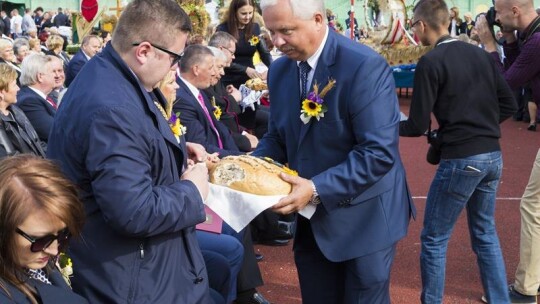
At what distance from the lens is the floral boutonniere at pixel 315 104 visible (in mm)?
3254

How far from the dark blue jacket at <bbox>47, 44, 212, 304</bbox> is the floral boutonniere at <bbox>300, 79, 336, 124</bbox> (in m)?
0.76

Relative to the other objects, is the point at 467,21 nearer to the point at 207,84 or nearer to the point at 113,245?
the point at 207,84

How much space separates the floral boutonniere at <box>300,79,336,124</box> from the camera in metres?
3.25

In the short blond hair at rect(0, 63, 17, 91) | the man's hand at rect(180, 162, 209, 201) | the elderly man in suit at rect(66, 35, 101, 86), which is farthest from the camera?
the elderly man in suit at rect(66, 35, 101, 86)

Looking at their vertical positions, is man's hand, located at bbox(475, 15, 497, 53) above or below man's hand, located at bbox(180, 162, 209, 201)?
below

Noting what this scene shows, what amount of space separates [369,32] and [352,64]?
1625cm

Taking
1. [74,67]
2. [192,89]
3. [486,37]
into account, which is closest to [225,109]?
[192,89]

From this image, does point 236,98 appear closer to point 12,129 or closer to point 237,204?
point 12,129

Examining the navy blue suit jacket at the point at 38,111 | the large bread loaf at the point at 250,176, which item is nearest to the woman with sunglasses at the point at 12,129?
the navy blue suit jacket at the point at 38,111

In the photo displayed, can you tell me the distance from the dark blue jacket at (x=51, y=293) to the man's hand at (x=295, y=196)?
0.98 metres

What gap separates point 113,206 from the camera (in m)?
2.42

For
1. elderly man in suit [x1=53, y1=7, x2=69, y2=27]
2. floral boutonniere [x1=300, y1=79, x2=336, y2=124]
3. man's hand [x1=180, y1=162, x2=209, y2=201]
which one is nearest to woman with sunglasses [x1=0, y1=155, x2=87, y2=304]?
man's hand [x1=180, y1=162, x2=209, y2=201]

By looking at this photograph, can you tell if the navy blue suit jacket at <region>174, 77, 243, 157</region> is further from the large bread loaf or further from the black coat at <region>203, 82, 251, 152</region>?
the large bread loaf

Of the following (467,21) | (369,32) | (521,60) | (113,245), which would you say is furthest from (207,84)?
(467,21)
